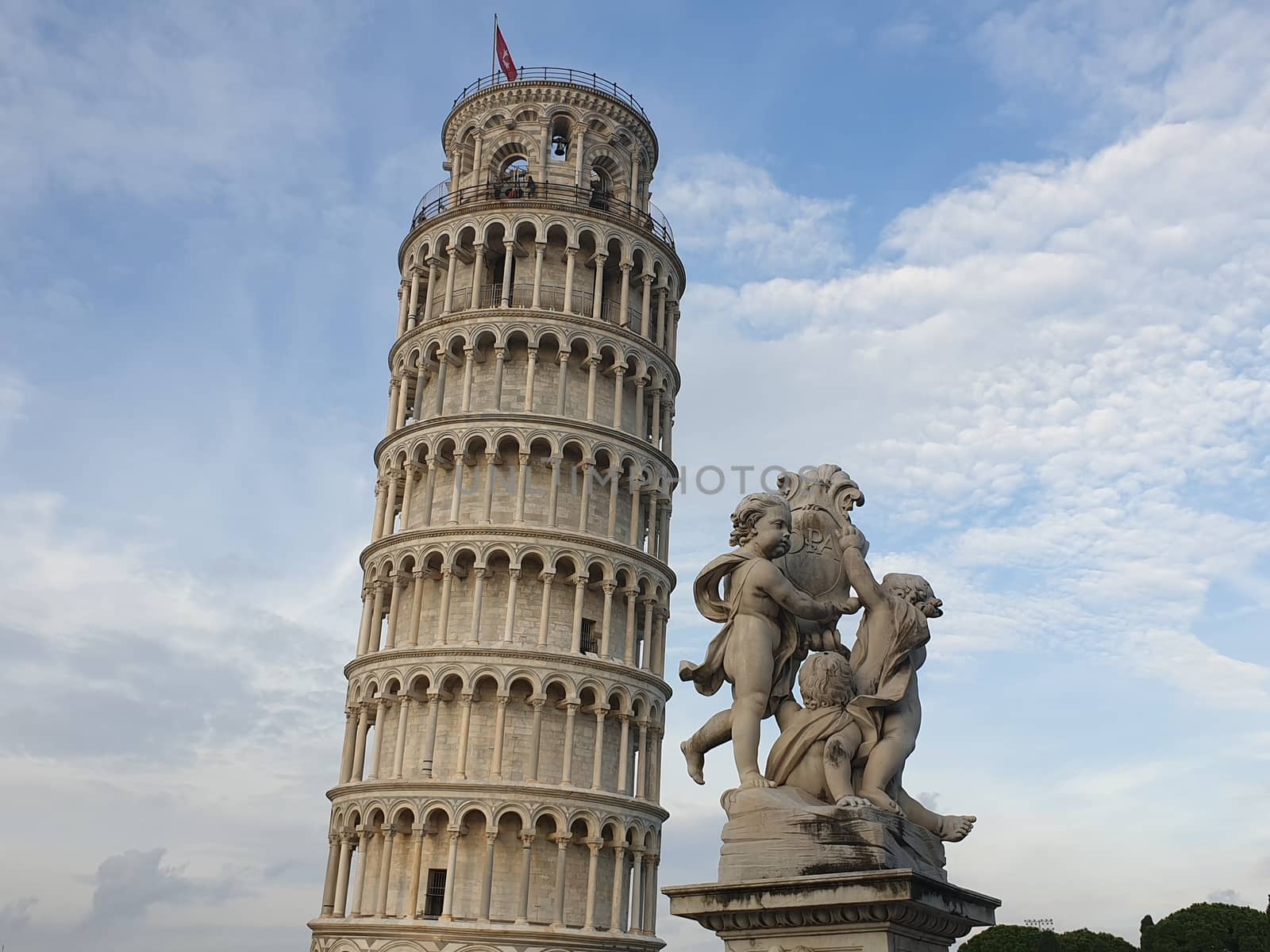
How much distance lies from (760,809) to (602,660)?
3756 cm

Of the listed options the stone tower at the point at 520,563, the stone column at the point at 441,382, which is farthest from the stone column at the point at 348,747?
the stone column at the point at 441,382

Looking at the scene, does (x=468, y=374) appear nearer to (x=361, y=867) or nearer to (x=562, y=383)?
(x=562, y=383)

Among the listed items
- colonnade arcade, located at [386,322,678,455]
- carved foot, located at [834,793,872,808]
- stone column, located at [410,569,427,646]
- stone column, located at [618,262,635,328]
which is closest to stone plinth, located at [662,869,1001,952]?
carved foot, located at [834,793,872,808]

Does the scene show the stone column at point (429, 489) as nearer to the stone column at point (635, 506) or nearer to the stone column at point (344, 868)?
the stone column at point (635, 506)

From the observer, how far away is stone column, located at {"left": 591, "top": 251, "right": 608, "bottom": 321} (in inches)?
1889

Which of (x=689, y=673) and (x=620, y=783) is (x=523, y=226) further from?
(x=689, y=673)

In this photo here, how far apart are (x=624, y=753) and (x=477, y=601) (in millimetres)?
7393

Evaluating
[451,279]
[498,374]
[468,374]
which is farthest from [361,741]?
[451,279]

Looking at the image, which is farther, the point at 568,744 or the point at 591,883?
the point at 568,744

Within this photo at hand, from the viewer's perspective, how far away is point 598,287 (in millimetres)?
48406

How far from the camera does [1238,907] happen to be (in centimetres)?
6266

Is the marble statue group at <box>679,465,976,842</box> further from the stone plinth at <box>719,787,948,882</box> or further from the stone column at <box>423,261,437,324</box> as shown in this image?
the stone column at <box>423,261,437,324</box>

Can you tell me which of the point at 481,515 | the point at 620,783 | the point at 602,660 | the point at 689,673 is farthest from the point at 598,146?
the point at 689,673

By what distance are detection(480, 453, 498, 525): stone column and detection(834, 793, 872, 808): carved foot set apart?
1516 inches
